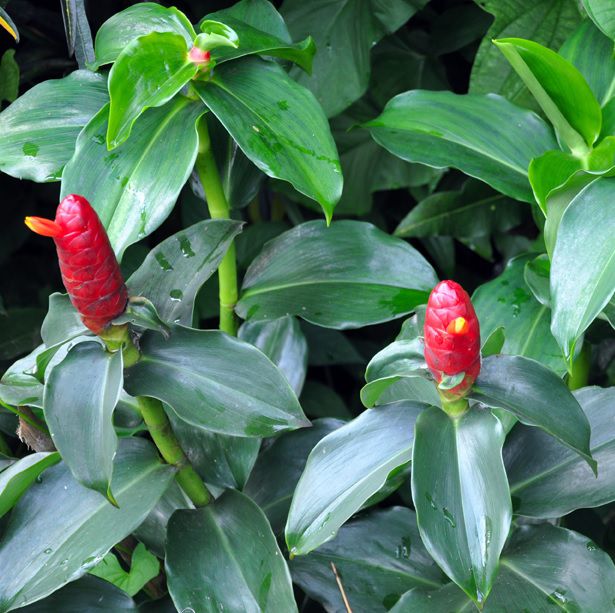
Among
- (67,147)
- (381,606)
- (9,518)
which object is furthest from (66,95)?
(381,606)

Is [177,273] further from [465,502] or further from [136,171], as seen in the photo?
[465,502]

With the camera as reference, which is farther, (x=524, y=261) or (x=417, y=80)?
(x=417, y=80)

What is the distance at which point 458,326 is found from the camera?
1.84 ft

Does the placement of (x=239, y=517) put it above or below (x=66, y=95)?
below

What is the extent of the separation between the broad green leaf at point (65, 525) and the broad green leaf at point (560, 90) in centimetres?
49

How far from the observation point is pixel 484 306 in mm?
905

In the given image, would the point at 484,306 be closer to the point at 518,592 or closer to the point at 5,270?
the point at 518,592

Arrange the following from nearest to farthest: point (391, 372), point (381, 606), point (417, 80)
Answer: point (391, 372), point (381, 606), point (417, 80)

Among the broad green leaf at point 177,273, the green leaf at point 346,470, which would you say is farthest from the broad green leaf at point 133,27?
the green leaf at point 346,470

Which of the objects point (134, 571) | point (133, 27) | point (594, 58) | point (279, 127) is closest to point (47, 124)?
point (133, 27)

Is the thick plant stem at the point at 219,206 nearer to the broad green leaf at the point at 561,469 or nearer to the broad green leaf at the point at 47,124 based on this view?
the broad green leaf at the point at 47,124

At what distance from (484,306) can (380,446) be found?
28 cm

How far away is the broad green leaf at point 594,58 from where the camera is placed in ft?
3.01

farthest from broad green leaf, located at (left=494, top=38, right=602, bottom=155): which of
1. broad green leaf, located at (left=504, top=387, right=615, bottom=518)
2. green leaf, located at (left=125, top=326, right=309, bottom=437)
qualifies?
green leaf, located at (left=125, top=326, right=309, bottom=437)
